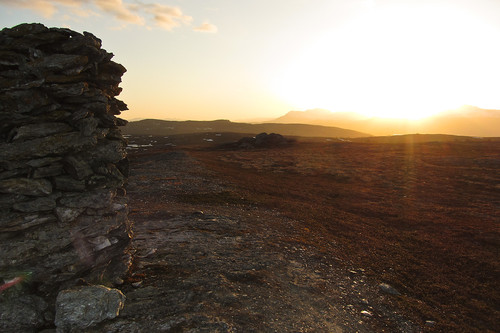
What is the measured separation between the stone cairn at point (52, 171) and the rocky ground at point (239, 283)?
2.76 m

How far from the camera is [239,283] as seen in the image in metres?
14.7

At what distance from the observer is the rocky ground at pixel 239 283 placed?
11.7 metres

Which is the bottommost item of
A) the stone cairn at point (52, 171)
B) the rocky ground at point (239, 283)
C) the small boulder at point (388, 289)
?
the small boulder at point (388, 289)

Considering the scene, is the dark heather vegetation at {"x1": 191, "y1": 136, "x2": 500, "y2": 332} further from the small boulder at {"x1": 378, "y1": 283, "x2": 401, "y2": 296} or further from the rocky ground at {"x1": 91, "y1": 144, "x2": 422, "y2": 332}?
the rocky ground at {"x1": 91, "y1": 144, "x2": 422, "y2": 332}

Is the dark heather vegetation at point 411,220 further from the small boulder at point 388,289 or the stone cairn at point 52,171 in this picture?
the stone cairn at point 52,171

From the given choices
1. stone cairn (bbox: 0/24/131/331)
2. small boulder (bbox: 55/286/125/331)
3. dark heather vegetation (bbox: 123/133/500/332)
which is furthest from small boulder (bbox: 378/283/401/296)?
stone cairn (bbox: 0/24/131/331)

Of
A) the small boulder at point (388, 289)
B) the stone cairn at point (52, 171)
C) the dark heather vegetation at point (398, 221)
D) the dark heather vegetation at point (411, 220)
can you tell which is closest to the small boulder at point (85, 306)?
the stone cairn at point (52, 171)

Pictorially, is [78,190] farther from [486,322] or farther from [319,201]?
[319,201]

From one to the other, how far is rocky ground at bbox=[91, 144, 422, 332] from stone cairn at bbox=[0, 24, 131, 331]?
9.06 feet

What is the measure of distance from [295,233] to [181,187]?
61.3 ft

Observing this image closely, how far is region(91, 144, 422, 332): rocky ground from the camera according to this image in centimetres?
1167

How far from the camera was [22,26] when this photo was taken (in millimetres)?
11602

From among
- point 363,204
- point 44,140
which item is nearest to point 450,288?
point 363,204

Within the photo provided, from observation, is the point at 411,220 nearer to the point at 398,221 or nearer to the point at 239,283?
the point at 398,221
